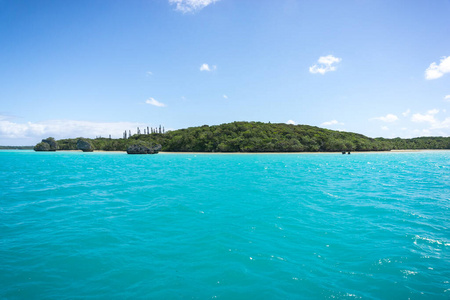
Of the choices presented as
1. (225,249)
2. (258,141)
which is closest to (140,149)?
(258,141)

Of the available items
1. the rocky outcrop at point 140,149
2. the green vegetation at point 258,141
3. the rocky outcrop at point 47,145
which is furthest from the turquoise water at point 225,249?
the rocky outcrop at point 47,145

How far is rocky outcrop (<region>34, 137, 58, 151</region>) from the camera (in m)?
181

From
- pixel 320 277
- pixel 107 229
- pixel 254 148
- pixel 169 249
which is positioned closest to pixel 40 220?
pixel 107 229

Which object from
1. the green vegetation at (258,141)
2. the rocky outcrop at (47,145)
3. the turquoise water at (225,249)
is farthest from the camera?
the rocky outcrop at (47,145)

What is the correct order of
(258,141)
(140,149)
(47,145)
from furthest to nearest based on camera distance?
(47,145), (258,141), (140,149)

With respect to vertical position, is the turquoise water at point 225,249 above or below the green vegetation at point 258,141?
below

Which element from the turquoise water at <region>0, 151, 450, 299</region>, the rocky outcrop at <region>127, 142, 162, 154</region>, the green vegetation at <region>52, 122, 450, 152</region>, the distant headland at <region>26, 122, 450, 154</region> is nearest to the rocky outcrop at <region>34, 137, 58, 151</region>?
the distant headland at <region>26, 122, 450, 154</region>

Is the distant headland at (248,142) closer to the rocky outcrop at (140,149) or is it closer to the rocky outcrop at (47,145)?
the rocky outcrop at (140,149)

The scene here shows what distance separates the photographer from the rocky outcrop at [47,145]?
181 metres

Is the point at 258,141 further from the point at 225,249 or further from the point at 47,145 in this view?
the point at 47,145

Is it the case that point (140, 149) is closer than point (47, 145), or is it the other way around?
point (140, 149)

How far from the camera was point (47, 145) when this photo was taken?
18125cm

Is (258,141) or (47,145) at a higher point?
(258,141)

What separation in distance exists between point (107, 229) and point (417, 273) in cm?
1285
